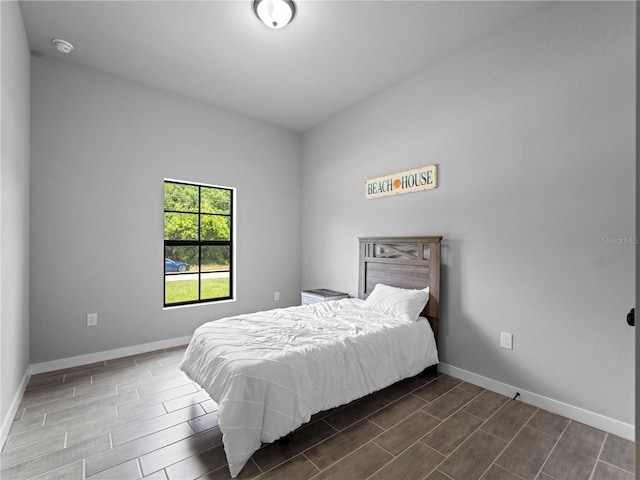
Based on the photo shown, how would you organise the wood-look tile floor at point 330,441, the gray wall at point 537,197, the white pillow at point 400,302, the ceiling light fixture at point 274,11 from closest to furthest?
1. the wood-look tile floor at point 330,441
2. the gray wall at point 537,197
3. the ceiling light fixture at point 274,11
4. the white pillow at point 400,302

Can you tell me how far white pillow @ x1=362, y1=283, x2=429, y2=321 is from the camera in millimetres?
2767

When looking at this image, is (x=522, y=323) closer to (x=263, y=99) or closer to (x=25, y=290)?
(x=263, y=99)

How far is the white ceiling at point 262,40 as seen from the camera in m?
2.32

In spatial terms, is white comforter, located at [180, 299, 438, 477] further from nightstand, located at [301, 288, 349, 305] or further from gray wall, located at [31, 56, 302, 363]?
gray wall, located at [31, 56, 302, 363]

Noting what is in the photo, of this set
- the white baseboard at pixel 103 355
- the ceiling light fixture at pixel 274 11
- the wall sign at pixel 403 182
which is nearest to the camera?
the ceiling light fixture at pixel 274 11

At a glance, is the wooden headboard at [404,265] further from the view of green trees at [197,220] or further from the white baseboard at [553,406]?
the view of green trees at [197,220]

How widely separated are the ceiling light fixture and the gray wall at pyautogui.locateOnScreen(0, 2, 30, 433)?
158cm

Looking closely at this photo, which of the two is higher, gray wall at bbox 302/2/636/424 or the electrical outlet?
gray wall at bbox 302/2/636/424

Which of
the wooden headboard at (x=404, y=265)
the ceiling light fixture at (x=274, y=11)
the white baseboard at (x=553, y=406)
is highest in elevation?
the ceiling light fixture at (x=274, y=11)

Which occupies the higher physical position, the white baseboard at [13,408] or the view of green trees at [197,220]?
the view of green trees at [197,220]

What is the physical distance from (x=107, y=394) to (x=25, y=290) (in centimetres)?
117

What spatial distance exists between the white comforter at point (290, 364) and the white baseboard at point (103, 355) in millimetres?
1469

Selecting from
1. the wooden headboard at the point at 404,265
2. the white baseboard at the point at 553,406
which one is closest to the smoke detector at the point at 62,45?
the wooden headboard at the point at 404,265

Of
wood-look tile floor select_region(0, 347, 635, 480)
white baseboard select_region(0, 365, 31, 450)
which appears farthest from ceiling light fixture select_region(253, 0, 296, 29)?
white baseboard select_region(0, 365, 31, 450)
